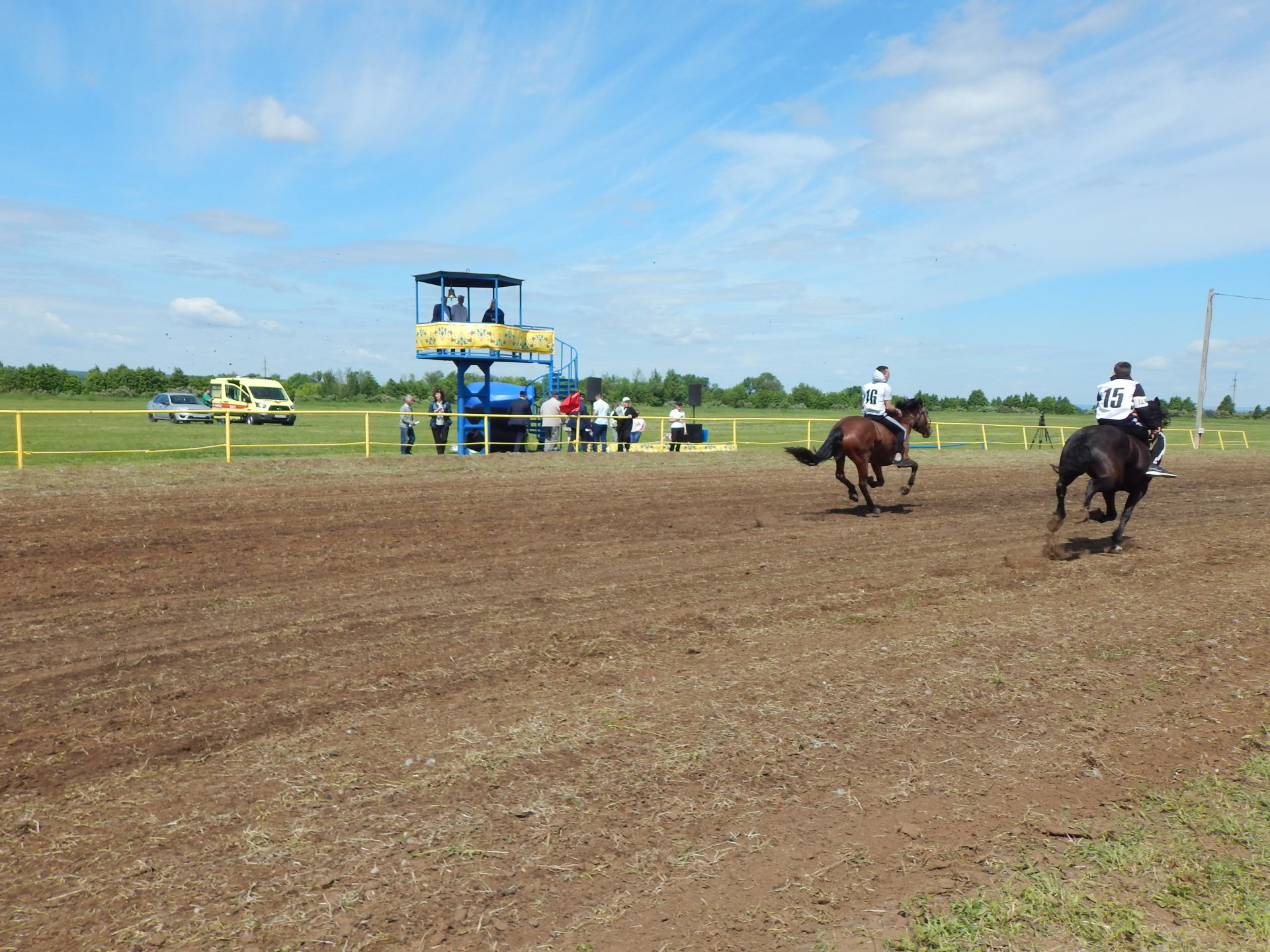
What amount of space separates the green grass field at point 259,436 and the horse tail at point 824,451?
4.22 metres

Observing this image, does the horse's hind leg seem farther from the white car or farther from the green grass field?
the white car

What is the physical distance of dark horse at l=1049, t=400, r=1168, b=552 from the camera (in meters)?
9.89

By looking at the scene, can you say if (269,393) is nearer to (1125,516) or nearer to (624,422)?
(624,422)

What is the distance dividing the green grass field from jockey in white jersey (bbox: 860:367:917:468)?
389 centimetres

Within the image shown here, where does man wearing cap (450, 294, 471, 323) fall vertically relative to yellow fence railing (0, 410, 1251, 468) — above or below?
above

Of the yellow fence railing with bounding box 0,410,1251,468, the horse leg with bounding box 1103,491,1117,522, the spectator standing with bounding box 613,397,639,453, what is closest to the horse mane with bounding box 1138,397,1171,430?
the horse leg with bounding box 1103,491,1117,522

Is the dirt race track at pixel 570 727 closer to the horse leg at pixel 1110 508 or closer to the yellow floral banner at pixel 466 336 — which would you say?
the horse leg at pixel 1110 508

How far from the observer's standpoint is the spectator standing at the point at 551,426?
2409cm

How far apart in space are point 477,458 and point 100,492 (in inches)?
323

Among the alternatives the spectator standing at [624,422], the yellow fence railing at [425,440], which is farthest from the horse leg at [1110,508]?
the spectator standing at [624,422]

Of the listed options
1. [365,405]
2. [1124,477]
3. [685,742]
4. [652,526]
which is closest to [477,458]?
[652,526]

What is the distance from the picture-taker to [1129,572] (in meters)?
9.17

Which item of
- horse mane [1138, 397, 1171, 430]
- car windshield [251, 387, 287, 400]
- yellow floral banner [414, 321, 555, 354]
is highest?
yellow floral banner [414, 321, 555, 354]

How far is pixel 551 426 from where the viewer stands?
2462 cm
